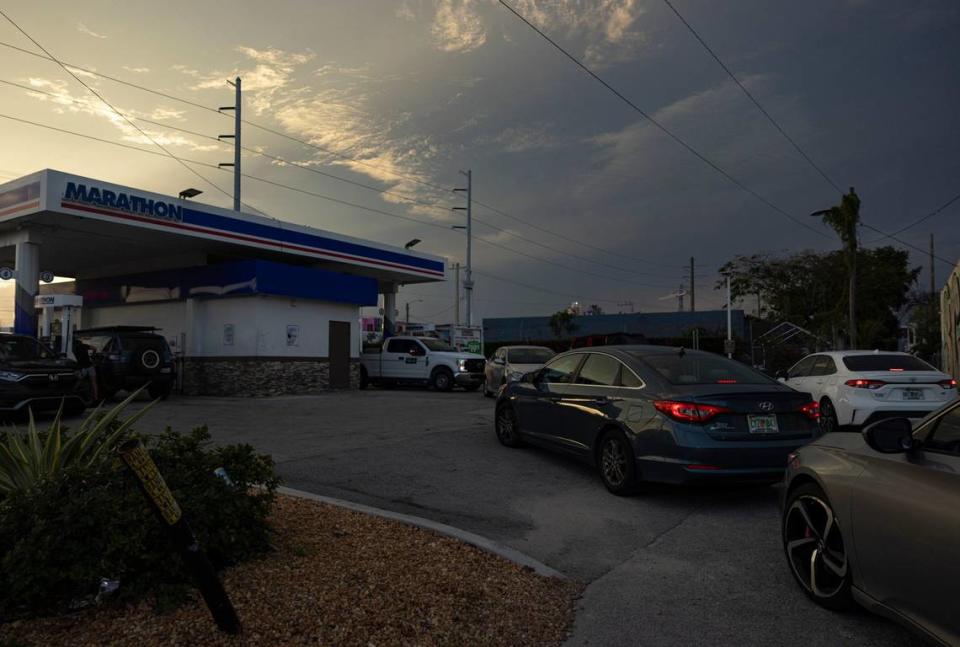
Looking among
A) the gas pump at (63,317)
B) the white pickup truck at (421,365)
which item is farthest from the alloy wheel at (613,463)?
the white pickup truck at (421,365)

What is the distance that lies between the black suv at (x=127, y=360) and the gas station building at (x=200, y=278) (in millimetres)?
1196

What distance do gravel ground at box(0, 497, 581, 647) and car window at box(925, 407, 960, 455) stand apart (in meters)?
2.11

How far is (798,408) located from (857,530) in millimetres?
3161

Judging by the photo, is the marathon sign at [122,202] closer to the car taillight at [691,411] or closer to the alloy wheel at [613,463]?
the alloy wheel at [613,463]

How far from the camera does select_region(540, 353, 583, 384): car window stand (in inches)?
330

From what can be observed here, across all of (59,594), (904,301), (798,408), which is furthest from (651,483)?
(904,301)

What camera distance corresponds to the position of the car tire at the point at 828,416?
11702mm

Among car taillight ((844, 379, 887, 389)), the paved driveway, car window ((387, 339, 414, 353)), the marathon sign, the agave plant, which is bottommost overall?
the paved driveway

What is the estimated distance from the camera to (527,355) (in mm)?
19375

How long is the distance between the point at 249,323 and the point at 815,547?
19085 millimetres

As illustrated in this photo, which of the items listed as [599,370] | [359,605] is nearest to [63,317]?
[599,370]

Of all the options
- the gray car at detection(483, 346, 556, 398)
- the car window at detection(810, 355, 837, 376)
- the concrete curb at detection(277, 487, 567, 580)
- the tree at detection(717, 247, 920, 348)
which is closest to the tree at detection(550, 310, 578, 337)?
the tree at detection(717, 247, 920, 348)

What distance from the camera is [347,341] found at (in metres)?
24.4

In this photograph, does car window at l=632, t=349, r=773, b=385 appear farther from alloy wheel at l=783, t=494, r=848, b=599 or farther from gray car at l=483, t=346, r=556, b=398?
gray car at l=483, t=346, r=556, b=398
